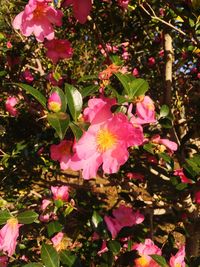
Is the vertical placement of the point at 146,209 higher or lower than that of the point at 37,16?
lower

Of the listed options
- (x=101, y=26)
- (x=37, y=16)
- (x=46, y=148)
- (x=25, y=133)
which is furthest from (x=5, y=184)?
(x=37, y=16)

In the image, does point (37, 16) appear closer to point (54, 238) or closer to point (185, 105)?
point (54, 238)

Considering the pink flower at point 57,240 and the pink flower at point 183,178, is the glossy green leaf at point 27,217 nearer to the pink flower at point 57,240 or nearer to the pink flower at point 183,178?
the pink flower at point 57,240

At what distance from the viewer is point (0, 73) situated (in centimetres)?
160

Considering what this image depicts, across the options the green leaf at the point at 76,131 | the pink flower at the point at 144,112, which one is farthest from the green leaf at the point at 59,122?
the pink flower at the point at 144,112

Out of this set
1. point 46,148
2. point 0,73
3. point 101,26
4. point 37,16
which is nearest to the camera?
point 37,16

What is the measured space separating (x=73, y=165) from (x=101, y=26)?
54.0 inches

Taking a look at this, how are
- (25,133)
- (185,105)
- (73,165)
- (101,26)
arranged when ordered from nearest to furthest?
(73,165)
(25,133)
(101,26)
(185,105)

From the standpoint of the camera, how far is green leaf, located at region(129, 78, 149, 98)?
969 millimetres

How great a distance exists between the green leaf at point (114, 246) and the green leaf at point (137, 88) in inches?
22.1

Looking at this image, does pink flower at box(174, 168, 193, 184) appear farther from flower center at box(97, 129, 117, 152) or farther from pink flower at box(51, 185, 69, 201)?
flower center at box(97, 129, 117, 152)

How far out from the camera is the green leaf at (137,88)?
0.97 metres

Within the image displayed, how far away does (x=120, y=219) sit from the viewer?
4.85ft

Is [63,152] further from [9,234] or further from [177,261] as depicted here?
[177,261]
